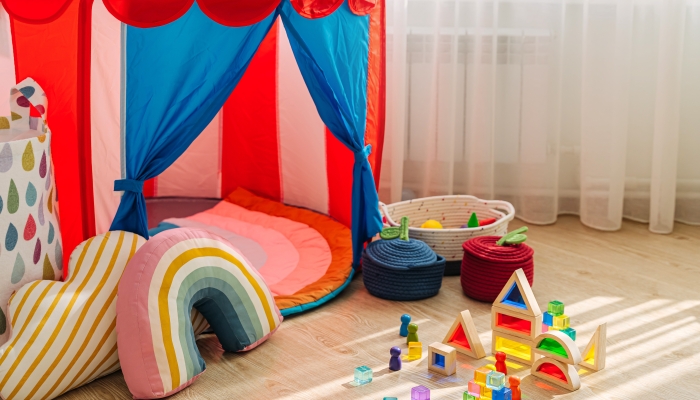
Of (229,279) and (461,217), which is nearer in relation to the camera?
(229,279)

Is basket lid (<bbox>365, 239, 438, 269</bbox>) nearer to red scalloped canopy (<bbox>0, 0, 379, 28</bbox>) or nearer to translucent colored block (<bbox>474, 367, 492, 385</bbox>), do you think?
translucent colored block (<bbox>474, 367, 492, 385</bbox>)

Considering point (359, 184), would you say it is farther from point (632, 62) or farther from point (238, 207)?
point (632, 62)

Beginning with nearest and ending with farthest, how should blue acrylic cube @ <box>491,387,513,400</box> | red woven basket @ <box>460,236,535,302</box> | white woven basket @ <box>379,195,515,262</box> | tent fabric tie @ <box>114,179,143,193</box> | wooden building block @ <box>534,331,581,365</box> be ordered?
blue acrylic cube @ <box>491,387,513,400</box> < wooden building block @ <box>534,331,581,365</box> < tent fabric tie @ <box>114,179,143,193</box> < red woven basket @ <box>460,236,535,302</box> < white woven basket @ <box>379,195,515,262</box>

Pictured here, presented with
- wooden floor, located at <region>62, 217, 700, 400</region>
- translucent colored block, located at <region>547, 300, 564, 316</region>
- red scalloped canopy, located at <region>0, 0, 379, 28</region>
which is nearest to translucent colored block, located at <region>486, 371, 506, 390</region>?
wooden floor, located at <region>62, 217, 700, 400</region>

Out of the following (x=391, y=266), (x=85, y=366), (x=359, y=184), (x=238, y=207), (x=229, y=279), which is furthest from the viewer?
(x=238, y=207)

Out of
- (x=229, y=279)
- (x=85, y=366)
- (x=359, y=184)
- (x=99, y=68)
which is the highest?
(x=99, y=68)

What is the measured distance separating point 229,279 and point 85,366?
409mm

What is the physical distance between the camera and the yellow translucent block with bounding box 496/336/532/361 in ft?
6.68

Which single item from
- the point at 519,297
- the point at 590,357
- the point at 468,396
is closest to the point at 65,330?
the point at 468,396

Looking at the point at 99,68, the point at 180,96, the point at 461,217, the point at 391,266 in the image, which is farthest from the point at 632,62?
the point at 99,68

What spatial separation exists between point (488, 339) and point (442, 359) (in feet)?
0.85

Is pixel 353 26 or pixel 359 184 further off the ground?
pixel 353 26

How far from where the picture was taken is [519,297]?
2.09 metres

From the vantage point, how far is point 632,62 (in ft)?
10.7
